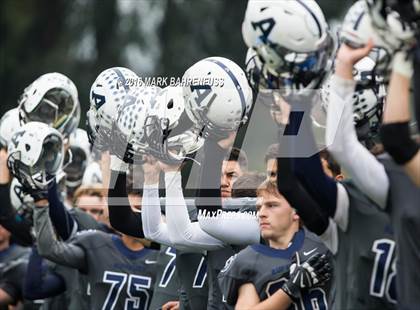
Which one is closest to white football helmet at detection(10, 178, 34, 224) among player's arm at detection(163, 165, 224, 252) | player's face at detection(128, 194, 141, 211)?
player's face at detection(128, 194, 141, 211)

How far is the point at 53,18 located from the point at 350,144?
18183 mm

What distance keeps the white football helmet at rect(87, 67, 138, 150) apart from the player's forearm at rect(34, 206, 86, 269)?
0.58 m

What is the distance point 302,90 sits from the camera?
4.71 meters

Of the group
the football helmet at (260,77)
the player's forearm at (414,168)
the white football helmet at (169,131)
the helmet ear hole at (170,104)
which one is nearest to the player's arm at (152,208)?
the white football helmet at (169,131)

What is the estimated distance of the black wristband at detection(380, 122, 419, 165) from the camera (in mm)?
4456

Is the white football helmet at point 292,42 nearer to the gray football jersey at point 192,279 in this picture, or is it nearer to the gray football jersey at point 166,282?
the gray football jersey at point 192,279

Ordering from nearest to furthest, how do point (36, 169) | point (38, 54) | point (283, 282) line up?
point (283, 282), point (36, 169), point (38, 54)

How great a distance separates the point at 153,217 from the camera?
6305 mm

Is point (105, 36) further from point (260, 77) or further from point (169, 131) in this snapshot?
point (260, 77)

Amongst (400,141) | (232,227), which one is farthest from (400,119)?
(232,227)

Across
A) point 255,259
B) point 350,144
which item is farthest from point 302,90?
point 255,259

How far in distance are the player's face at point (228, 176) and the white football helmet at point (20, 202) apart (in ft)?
5.68

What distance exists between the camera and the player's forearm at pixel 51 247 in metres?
7.10

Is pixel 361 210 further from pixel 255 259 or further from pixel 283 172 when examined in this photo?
pixel 255 259
